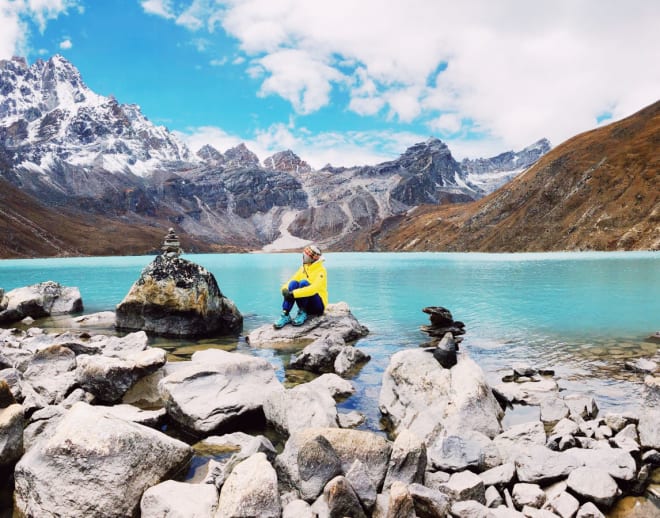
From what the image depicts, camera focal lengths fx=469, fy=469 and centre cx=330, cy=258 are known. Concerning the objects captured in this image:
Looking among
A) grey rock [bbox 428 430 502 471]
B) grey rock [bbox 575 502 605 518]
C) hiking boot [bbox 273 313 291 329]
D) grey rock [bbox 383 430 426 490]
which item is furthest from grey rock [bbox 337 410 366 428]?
hiking boot [bbox 273 313 291 329]

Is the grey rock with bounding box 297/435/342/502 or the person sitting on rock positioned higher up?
the person sitting on rock

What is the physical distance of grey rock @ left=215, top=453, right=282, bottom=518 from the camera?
557 cm

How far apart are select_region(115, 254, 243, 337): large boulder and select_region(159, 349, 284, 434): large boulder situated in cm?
874

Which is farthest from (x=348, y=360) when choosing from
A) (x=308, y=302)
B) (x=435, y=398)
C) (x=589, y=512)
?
(x=589, y=512)

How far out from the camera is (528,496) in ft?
20.5

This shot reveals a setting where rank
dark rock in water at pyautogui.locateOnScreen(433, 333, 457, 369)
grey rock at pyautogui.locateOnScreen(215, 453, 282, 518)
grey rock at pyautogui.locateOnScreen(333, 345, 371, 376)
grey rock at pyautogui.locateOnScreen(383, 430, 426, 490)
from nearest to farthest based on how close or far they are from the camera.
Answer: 1. grey rock at pyautogui.locateOnScreen(215, 453, 282, 518)
2. grey rock at pyautogui.locateOnScreen(383, 430, 426, 490)
3. dark rock in water at pyautogui.locateOnScreen(433, 333, 457, 369)
4. grey rock at pyautogui.locateOnScreen(333, 345, 371, 376)

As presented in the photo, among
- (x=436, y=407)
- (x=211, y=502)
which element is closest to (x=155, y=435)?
(x=211, y=502)

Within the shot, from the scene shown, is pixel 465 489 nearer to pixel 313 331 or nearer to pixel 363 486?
pixel 363 486

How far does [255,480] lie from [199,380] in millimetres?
4387

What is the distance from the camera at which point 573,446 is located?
7770 millimetres

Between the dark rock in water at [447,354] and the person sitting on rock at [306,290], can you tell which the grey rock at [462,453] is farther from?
the person sitting on rock at [306,290]

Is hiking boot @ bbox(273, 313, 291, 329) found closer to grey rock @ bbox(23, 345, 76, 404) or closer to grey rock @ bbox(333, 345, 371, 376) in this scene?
grey rock @ bbox(333, 345, 371, 376)

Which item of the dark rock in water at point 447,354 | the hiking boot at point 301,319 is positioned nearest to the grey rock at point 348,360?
the dark rock in water at point 447,354

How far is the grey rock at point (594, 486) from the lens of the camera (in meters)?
6.17
